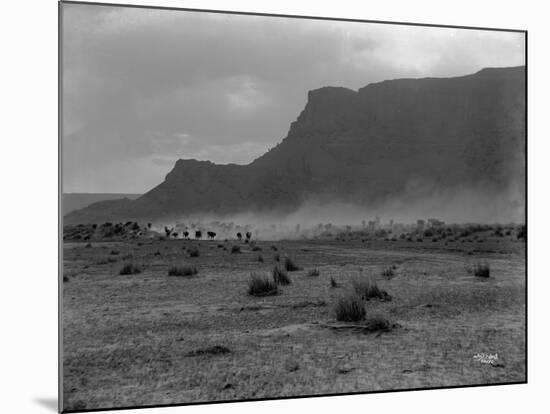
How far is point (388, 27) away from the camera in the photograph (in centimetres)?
755

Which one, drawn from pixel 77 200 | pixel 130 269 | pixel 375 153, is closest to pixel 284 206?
pixel 375 153

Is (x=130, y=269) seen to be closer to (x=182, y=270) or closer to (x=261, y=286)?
(x=182, y=270)

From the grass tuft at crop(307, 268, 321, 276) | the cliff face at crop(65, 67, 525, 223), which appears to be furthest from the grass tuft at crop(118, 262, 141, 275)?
the grass tuft at crop(307, 268, 321, 276)

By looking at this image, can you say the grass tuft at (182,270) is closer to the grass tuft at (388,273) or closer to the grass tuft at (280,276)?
the grass tuft at (280,276)

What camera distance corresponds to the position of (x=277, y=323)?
7.00 meters

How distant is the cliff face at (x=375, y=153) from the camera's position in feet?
23.1

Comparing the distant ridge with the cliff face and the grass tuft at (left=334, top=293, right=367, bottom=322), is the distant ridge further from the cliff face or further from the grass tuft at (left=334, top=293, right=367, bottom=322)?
the grass tuft at (left=334, top=293, right=367, bottom=322)

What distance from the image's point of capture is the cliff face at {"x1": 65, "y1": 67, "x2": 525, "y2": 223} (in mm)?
7051

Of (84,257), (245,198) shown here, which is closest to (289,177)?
(245,198)

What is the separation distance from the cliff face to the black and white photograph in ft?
0.06

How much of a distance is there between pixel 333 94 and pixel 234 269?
6.55 feet

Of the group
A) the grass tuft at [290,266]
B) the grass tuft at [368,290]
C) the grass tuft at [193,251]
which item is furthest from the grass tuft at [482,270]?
the grass tuft at [193,251]

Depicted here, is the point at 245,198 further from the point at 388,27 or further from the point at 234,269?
the point at 388,27

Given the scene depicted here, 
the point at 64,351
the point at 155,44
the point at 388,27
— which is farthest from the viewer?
the point at 388,27
